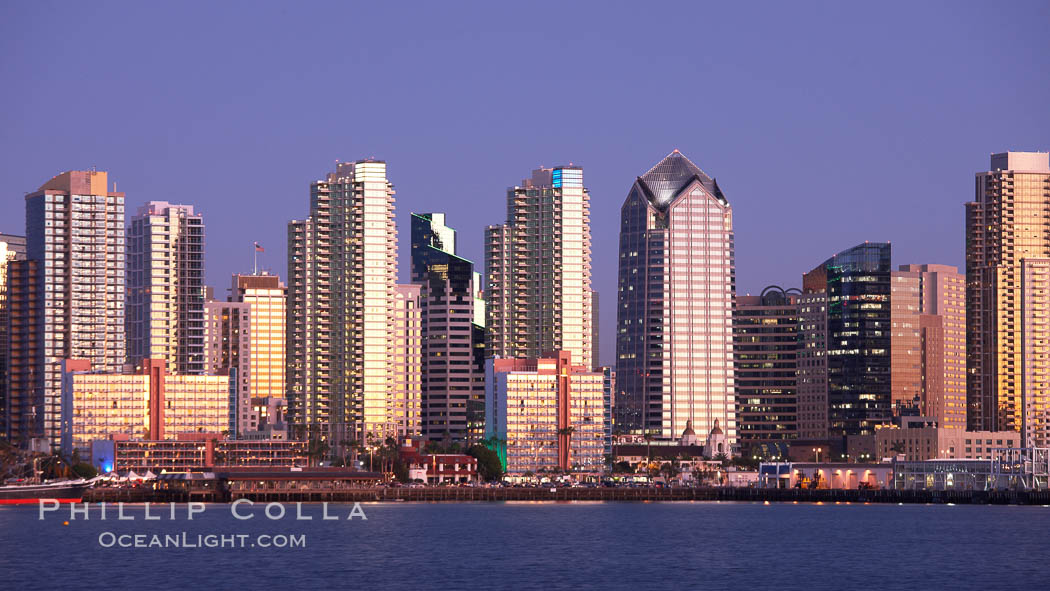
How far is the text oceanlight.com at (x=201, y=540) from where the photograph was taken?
155288mm

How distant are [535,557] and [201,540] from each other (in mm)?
33517

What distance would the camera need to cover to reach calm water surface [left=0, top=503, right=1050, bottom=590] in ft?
417

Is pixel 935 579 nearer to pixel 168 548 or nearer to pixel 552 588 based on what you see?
pixel 552 588

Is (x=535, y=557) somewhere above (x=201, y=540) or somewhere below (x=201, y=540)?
above

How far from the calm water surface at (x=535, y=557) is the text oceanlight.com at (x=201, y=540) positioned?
1.29 meters

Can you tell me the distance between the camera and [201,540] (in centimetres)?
16088

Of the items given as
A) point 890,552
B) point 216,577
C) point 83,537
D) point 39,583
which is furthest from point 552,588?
point 83,537

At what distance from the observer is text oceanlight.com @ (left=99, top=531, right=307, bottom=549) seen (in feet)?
509

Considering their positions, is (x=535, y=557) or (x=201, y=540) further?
(x=201, y=540)

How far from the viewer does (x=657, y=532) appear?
183 meters

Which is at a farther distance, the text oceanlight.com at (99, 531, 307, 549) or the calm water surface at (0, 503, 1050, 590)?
the text oceanlight.com at (99, 531, 307, 549)

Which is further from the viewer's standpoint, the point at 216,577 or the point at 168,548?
the point at 168,548

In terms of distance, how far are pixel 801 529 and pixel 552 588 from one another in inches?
2927

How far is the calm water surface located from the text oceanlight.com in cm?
129
